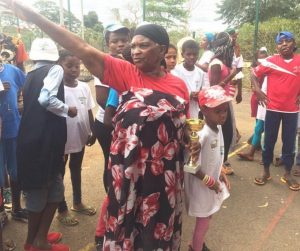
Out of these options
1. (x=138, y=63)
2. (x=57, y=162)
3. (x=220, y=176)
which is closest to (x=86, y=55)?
(x=138, y=63)

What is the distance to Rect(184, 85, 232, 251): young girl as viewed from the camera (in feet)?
9.09

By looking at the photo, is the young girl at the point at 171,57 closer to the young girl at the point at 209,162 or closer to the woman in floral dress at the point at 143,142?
the young girl at the point at 209,162

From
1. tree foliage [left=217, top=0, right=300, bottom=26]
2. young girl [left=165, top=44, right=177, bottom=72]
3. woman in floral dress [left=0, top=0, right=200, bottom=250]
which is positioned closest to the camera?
woman in floral dress [left=0, top=0, right=200, bottom=250]

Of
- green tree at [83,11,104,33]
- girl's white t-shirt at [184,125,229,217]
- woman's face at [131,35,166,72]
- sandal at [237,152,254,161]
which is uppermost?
woman's face at [131,35,166,72]

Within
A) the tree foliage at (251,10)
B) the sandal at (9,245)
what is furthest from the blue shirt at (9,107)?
the tree foliage at (251,10)

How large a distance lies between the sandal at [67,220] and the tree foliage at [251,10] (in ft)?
88.4

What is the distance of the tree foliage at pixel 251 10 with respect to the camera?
29.0 m

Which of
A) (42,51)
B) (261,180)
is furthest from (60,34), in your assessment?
(261,180)

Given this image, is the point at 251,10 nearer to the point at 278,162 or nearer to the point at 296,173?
the point at 278,162

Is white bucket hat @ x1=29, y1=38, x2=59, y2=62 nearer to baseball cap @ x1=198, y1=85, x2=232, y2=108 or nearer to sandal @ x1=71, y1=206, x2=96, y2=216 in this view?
baseball cap @ x1=198, y1=85, x2=232, y2=108

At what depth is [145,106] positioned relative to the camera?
7.01 feet

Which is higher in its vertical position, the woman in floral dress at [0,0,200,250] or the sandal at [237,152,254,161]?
the woman in floral dress at [0,0,200,250]

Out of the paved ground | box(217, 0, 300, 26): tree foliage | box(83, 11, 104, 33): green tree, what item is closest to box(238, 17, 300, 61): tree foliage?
box(217, 0, 300, 26): tree foliage

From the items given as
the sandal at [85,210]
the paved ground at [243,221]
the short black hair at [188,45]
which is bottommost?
the paved ground at [243,221]
